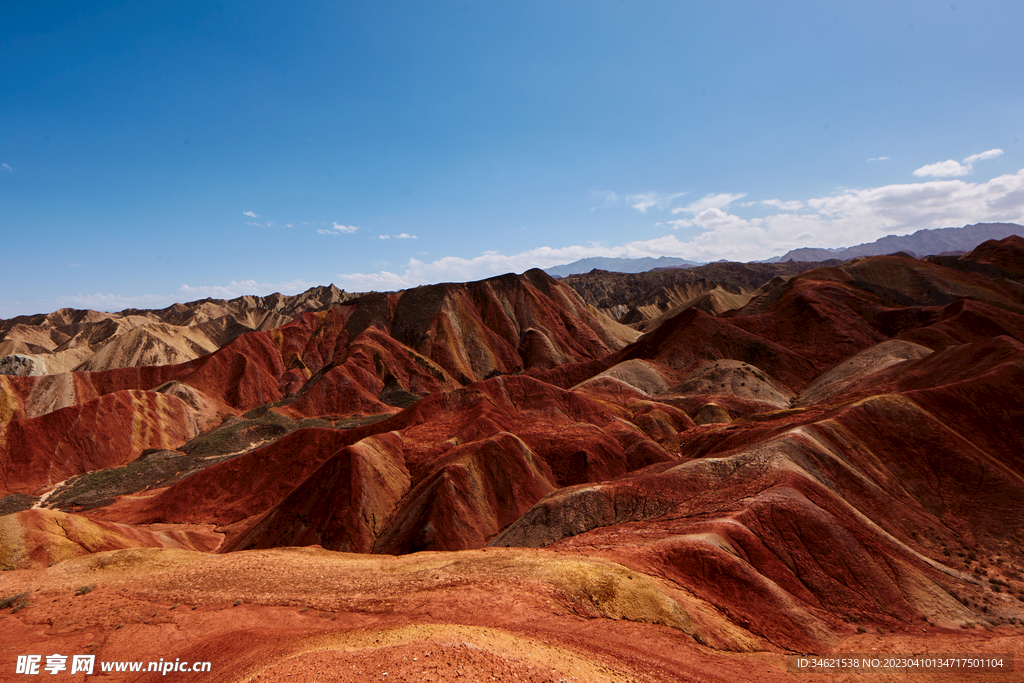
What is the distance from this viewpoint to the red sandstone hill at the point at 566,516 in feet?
57.0

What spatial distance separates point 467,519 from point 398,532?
5446mm

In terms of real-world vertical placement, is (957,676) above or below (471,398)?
below

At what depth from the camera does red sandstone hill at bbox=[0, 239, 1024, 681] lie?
57.0ft

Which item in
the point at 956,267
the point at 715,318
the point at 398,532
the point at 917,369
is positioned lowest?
the point at 398,532

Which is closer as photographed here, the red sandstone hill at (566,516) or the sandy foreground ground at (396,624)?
the sandy foreground ground at (396,624)

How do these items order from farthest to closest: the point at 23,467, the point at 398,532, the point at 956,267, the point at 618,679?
the point at 956,267
the point at 23,467
the point at 398,532
the point at 618,679

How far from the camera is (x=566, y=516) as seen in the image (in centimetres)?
3192

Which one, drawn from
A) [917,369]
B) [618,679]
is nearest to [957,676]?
[618,679]

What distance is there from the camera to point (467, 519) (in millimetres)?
37375

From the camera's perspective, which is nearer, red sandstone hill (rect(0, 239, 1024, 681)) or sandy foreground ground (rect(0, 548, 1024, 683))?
sandy foreground ground (rect(0, 548, 1024, 683))

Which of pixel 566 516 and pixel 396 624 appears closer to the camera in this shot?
pixel 396 624

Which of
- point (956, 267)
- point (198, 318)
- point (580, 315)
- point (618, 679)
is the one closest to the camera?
point (618, 679)

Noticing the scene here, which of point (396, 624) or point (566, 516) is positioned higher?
point (396, 624)

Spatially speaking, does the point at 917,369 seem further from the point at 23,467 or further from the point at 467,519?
the point at 23,467
